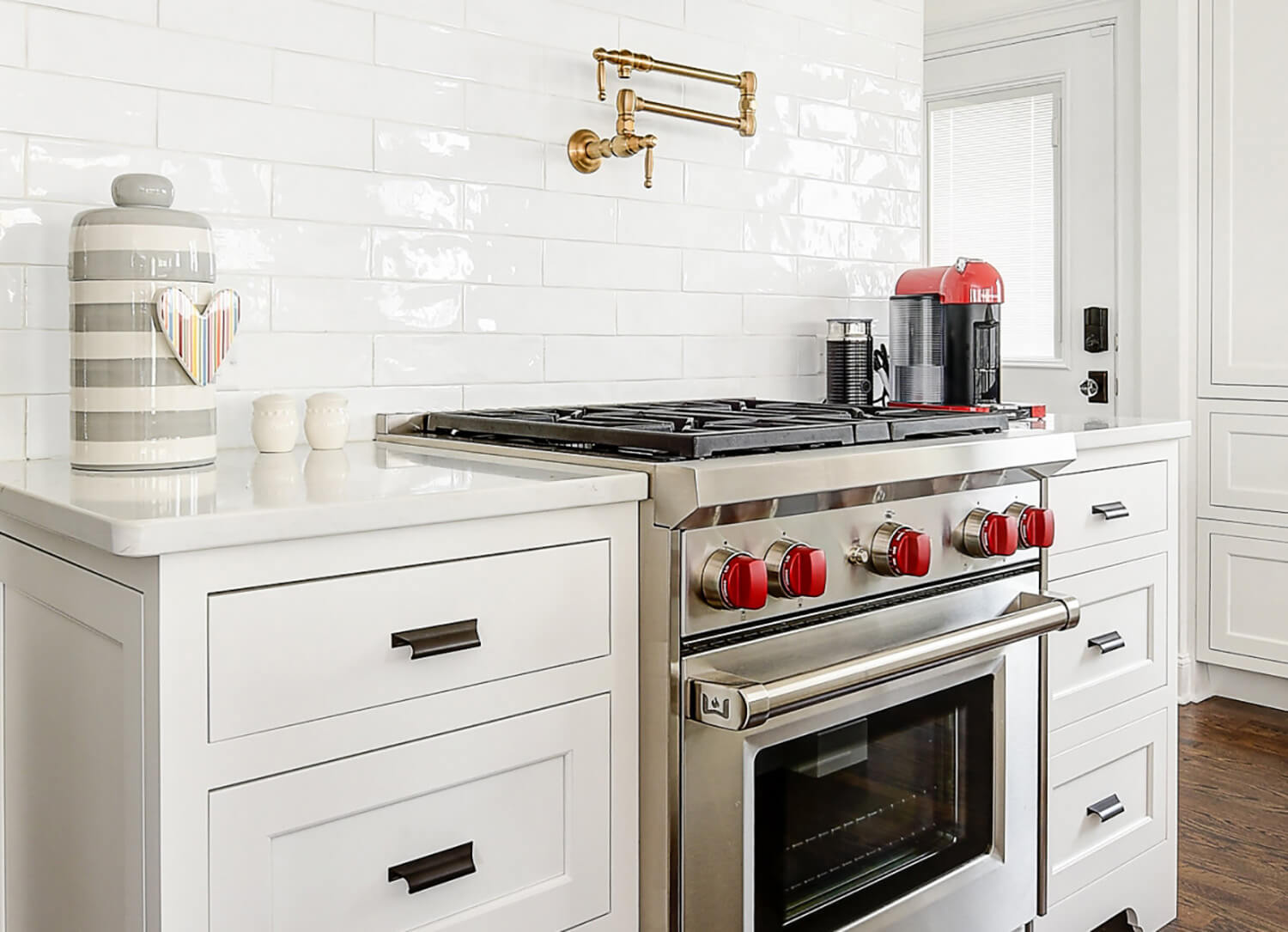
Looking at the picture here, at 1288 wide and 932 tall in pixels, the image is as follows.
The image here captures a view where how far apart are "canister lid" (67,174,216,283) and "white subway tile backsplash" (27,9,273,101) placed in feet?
0.89

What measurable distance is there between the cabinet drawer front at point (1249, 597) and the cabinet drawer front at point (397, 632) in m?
3.06

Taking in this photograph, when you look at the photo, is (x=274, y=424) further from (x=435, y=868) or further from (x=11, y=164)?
(x=435, y=868)

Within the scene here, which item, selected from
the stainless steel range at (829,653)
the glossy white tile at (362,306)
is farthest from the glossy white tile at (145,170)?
the stainless steel range at (829,653)

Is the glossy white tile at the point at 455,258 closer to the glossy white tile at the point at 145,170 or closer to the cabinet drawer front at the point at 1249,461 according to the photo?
the glossy white tile at the point at 145,170

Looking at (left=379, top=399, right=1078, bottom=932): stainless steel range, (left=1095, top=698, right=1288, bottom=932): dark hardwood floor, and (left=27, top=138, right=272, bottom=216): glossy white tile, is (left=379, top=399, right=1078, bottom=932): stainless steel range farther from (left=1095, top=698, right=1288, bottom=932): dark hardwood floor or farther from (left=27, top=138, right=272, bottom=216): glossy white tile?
(left=1095, top=698, right=1288, bottom=932): dark hardwood floor

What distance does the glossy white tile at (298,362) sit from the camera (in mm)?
1663

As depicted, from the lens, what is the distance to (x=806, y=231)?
97.3 inches

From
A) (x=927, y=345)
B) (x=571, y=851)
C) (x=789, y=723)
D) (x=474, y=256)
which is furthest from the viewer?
(x=927, y=345)

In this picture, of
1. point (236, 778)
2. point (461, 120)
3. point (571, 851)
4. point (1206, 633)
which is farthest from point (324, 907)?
point (1206, 633)

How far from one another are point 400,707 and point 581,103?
1.30 metres

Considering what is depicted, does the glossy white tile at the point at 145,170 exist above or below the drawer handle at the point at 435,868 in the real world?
above

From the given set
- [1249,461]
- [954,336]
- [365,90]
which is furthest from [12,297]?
[1249,461]

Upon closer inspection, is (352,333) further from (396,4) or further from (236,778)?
(236,778)

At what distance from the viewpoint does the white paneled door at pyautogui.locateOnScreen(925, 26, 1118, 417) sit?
3.97m
